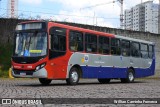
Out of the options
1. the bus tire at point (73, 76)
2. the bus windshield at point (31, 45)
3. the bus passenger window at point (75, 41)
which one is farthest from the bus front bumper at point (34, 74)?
the bus passenger window at point (75, 41)

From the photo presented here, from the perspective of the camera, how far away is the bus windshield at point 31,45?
17.1 m

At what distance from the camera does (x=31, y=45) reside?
17281 mm

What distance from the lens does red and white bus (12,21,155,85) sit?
17047mm

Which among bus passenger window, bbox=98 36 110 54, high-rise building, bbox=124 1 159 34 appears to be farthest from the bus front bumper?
high-rise building, bbox=124 1 159 34

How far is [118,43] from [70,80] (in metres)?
6.11

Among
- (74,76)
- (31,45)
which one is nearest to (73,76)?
(74,76)

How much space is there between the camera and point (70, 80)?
1850 centimetres

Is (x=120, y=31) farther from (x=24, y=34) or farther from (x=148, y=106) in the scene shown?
(x=148, y=106)

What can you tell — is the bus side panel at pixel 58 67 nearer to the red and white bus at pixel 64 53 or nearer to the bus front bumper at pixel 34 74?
the red and white bus at pixel 64 53

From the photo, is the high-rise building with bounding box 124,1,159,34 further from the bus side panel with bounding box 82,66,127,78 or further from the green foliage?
the bus side panel with bounding box 82,66,127,78

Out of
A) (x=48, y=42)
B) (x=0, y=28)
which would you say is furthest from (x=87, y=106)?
(x=0, y=28)

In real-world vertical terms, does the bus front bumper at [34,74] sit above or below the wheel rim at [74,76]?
above

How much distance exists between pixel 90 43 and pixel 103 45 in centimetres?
157

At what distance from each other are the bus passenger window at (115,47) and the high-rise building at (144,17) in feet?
115
